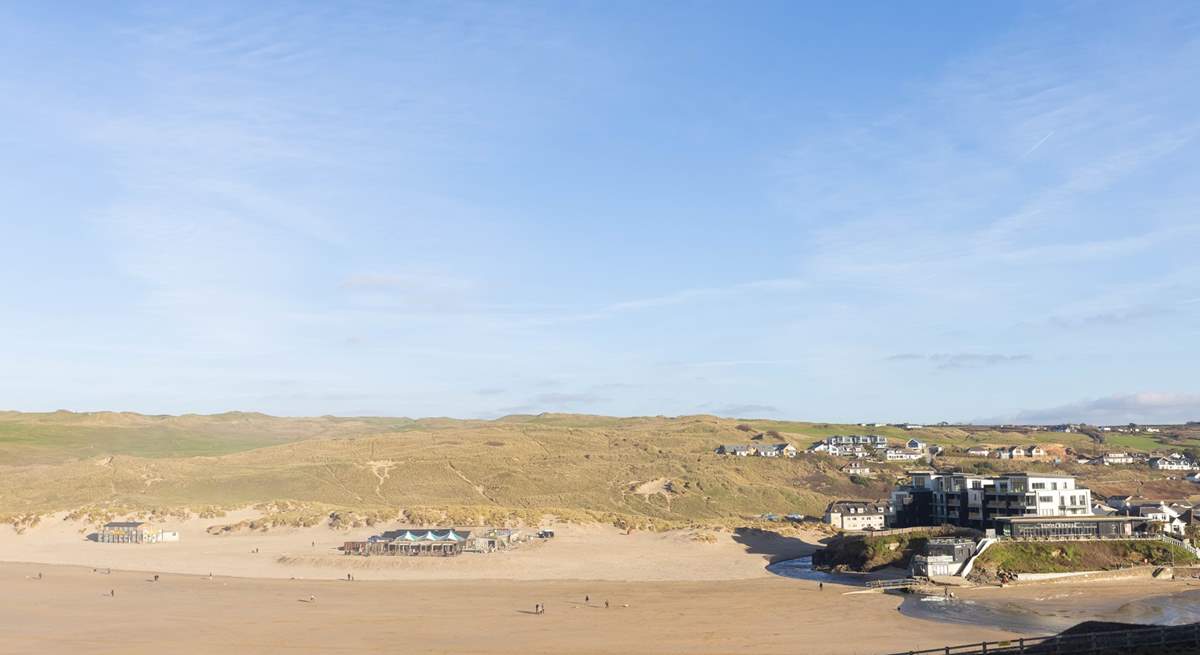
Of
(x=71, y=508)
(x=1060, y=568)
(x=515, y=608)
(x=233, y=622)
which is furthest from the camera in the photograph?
(x=71, y=508)

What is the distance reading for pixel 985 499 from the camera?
3548 inches

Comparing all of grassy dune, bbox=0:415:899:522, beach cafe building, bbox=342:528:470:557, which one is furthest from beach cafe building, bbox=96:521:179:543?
beach cafe building, bbox=342:528:470:557

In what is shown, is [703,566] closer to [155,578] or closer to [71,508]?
[155,578]

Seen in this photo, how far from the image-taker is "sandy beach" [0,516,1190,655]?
5119 centimetres

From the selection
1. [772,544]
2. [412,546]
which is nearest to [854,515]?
[772,544]

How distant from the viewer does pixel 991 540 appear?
78.9 meters

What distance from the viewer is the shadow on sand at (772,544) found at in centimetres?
9062

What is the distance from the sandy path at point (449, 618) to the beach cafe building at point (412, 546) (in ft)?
39.6

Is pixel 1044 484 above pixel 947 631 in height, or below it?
above

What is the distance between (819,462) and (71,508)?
104655 mm

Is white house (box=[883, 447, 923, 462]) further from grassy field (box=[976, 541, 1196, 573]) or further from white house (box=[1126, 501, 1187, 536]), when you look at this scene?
grassy field (box=[976, 541, 1196, 573])

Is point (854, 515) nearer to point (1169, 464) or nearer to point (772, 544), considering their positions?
point (772, 544)

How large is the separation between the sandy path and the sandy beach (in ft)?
0.59

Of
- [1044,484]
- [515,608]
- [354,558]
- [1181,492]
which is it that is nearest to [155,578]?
[354,558]
